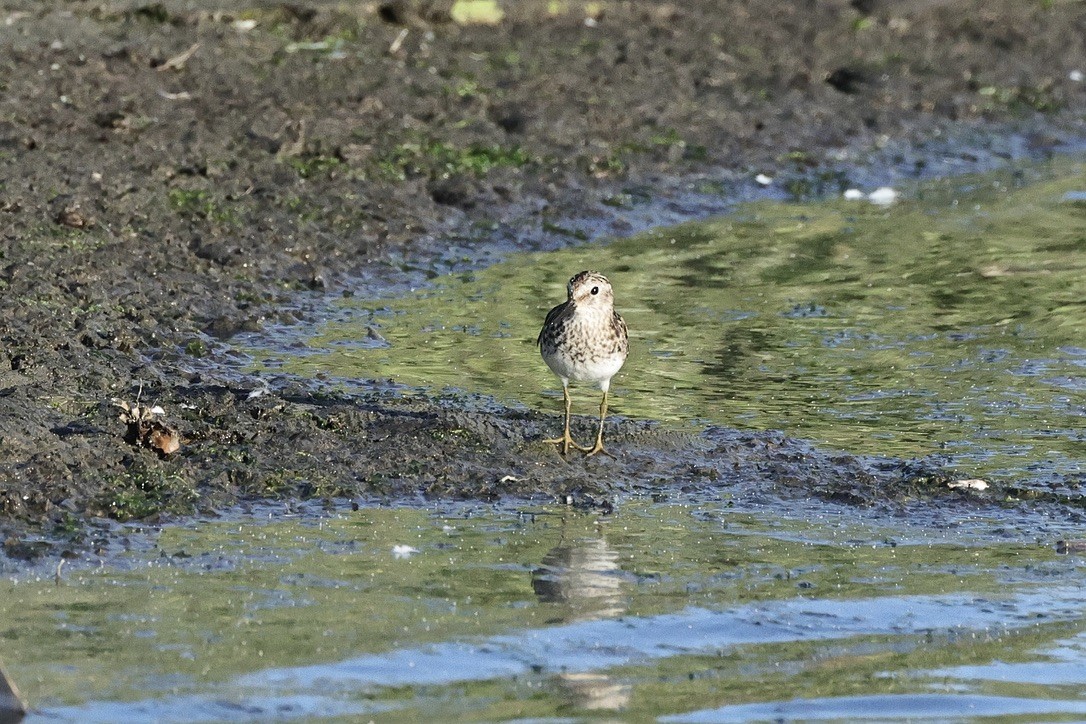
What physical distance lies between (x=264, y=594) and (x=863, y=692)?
2.21m

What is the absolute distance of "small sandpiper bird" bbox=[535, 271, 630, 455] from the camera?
8.27 m

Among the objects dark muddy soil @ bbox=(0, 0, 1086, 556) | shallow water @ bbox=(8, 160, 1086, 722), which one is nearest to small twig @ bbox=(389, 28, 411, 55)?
dark muddy soil @ bbox=(0, 0, 1086, 556)

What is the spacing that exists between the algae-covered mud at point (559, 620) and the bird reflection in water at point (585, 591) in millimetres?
12

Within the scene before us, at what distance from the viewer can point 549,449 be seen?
8.30 m

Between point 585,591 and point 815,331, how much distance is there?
455cm

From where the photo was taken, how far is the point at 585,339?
826 cm

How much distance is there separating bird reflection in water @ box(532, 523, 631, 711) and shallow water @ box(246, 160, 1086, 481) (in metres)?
2.02

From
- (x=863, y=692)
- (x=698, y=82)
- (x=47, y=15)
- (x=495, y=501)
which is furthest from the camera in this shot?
(x=698, y=82)

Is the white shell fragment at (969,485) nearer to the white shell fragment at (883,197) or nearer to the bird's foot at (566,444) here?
the bird's foot at (566,444)

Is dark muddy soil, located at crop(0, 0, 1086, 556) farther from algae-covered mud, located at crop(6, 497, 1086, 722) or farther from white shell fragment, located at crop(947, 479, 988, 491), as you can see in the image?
algae-covered mud, located at crop(6, 497, 1086, 722)

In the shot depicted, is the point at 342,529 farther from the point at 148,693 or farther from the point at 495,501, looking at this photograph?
the point at 148,693

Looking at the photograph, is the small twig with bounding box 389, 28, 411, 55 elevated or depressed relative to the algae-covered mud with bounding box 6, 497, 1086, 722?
elevated

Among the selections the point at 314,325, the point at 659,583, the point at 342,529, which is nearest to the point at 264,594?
the point at 342,529

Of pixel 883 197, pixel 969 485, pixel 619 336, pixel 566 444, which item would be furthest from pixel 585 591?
pixel 883 197
